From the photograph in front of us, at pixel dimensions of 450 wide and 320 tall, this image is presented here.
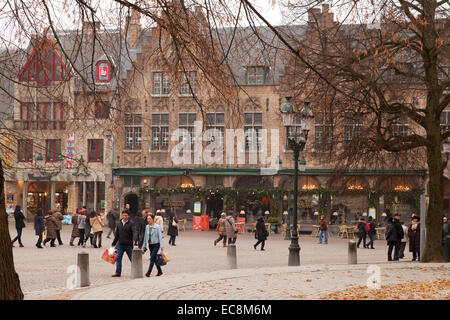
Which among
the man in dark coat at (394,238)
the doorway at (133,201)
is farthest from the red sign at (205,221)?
the man in dark coat at (394,238)

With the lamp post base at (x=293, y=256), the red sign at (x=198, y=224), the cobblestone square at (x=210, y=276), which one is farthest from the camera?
the red sign at (x=198, y=224)

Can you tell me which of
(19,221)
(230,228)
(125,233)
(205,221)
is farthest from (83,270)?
(205,221)

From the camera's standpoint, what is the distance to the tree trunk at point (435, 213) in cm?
1975

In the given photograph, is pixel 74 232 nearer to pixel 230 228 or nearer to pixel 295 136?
pixel 230 228

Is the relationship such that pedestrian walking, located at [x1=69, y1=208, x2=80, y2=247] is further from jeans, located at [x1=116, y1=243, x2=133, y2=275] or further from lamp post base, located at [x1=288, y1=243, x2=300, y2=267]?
lamp post base, located at [x1=288, y1=243, x2=300, y2=267]

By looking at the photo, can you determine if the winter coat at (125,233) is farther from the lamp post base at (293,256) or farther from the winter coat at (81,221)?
the winter coat at (81,221)

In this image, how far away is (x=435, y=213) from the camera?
19.8 meters

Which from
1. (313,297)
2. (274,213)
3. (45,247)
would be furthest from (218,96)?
(274,213)

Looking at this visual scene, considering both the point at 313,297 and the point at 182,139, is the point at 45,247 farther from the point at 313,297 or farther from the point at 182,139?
the point at 182,139

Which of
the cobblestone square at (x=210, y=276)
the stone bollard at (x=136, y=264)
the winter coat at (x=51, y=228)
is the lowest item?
the cobblestone square at (x=210, y=276)

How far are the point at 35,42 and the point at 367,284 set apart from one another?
8087 millimetres

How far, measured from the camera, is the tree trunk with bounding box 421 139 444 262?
19.8 m

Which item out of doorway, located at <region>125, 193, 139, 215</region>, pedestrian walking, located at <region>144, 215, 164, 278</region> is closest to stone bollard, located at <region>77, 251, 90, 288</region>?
pedestrian walking, located at <region>144, 215, 164, 278</region>

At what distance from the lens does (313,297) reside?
11.9 meters
